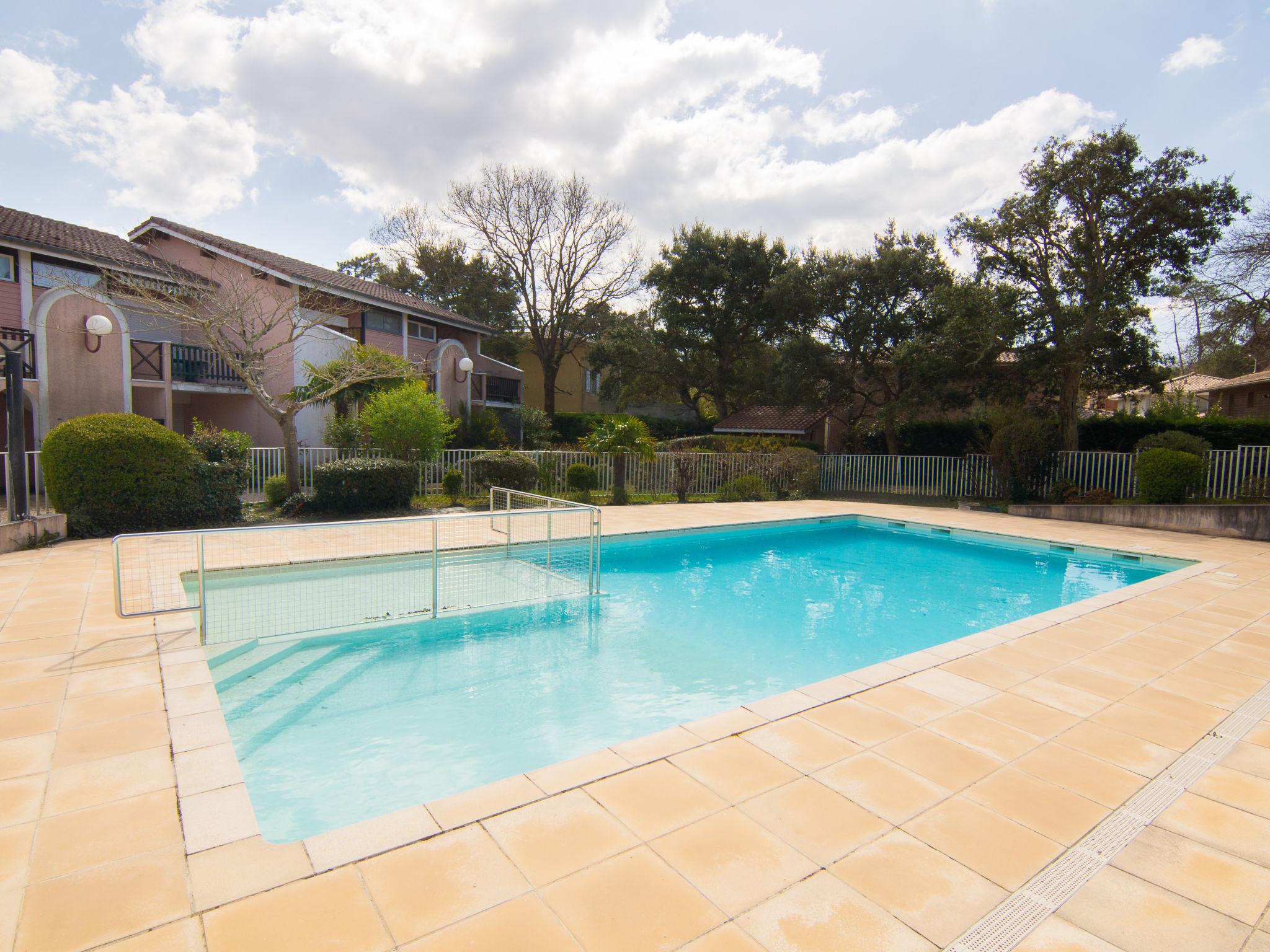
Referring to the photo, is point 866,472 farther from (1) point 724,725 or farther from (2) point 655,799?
(2) point 655,799

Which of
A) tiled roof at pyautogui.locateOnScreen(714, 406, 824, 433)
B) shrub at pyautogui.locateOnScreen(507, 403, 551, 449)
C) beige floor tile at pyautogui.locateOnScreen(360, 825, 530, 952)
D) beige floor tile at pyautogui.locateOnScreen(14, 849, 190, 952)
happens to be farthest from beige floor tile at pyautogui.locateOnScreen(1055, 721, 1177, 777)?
shrub at pyautogui.locateOnScreen(507, 403, 551, 449)

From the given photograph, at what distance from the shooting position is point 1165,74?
10.2m

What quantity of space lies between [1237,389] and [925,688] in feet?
92.5

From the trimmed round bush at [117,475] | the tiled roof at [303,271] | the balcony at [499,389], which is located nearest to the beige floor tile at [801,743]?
the trimmed round bush at [117,475]

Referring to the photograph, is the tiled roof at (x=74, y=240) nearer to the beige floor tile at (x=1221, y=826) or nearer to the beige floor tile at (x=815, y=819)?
the beige floor tile at (x=815, y=819)

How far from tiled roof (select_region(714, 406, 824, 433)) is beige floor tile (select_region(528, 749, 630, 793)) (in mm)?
21183

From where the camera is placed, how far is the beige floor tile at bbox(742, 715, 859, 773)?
3.22 m

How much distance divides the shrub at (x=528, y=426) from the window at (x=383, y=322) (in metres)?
5.02

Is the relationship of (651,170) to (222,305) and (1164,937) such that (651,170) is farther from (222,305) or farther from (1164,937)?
(1164,937)

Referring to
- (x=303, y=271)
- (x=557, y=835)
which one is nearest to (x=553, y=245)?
(x=303, y=271)

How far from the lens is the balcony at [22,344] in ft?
25.7

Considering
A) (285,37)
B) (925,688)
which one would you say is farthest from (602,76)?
(925,688)

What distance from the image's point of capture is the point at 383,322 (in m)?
21.0

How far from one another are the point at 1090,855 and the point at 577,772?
7.08 ft
